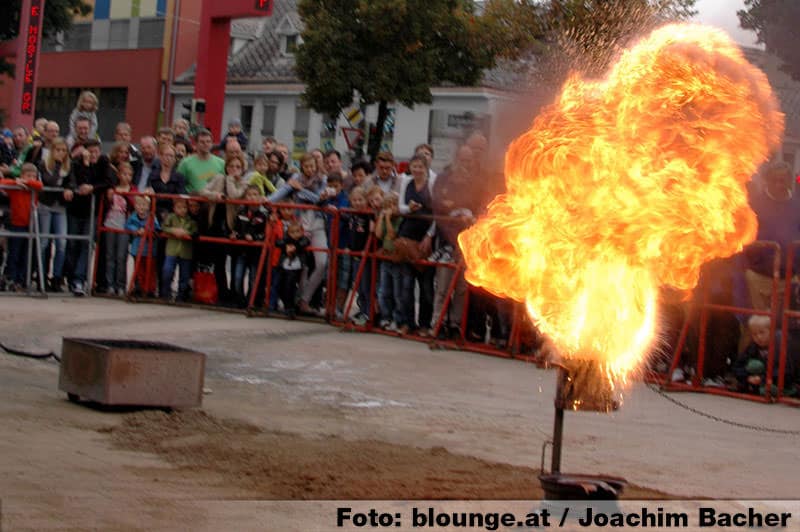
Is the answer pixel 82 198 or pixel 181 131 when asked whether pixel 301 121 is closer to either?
pixel 181 131

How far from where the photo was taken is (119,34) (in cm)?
6744

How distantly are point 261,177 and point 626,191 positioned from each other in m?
9.89

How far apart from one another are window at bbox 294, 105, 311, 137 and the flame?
51170 millimetres

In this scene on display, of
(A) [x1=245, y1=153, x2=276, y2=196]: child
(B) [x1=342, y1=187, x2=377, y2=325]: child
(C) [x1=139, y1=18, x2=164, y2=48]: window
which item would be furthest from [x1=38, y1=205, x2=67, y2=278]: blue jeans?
(C) [x1=139, y1=18, x2=164, y2=48]: window

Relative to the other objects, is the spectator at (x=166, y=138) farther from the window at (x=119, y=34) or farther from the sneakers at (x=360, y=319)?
the window at (x=119, y=34)

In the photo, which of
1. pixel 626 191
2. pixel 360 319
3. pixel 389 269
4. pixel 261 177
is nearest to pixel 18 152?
pixel 261 177

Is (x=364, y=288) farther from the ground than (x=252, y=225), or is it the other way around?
(x=252, y=225)

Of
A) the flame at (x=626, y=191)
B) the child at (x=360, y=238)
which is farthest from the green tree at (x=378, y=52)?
the flame at (x=626, y=191)

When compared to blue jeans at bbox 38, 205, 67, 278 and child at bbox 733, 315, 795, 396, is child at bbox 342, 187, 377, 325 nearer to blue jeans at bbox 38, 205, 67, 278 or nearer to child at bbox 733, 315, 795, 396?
blue jeans at bbox 38, 205, 67, 278

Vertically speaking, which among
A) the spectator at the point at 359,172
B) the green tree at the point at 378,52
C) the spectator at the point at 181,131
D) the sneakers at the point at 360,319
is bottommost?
the sneakers at the point at 360,319

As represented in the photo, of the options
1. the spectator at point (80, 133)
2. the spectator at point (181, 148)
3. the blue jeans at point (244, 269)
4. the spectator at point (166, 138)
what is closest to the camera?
the blue jeans at point (244, 269)

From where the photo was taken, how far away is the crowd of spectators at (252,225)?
558 inches

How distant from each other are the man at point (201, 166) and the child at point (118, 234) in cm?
79

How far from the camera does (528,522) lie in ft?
20.9
